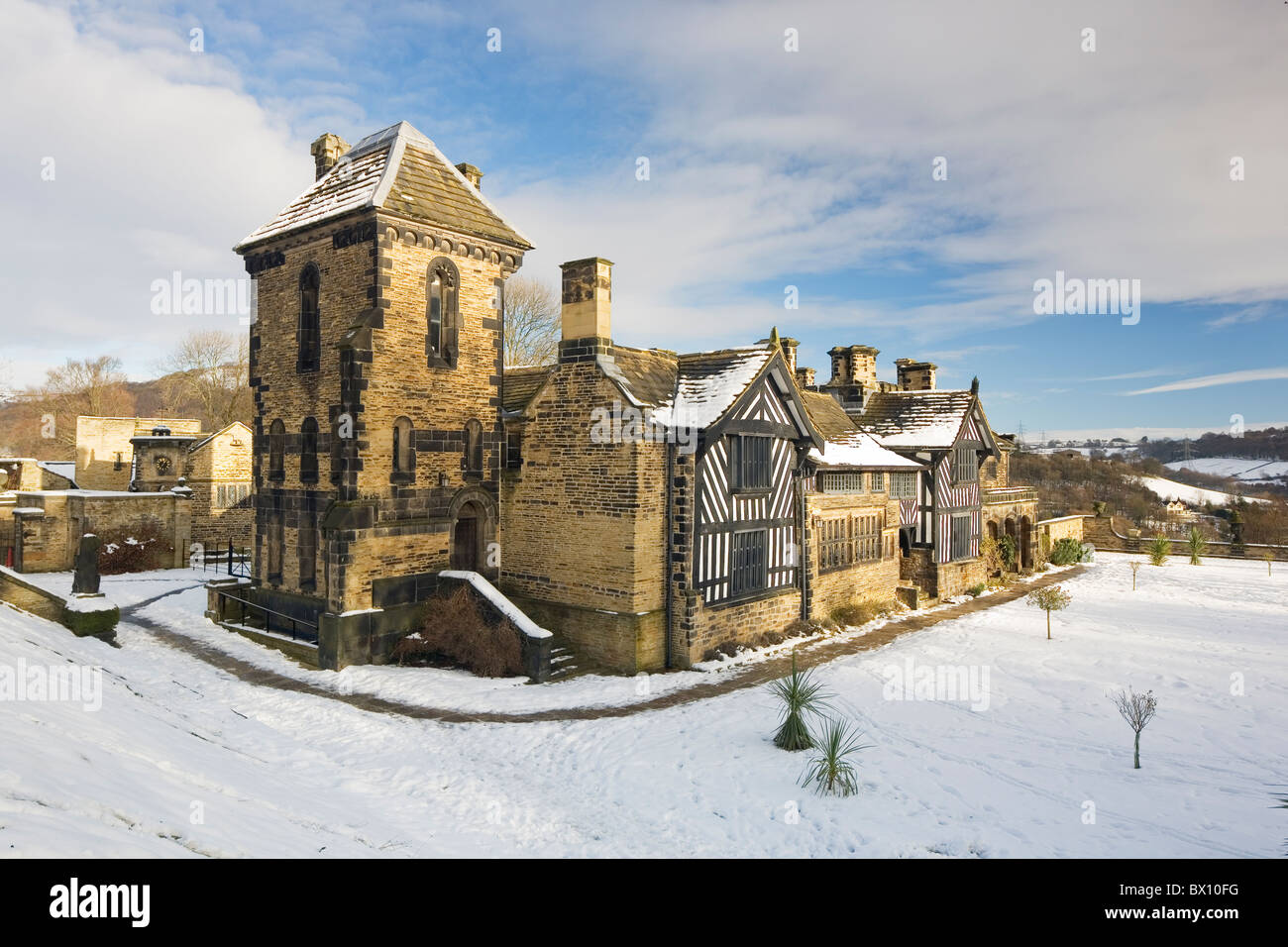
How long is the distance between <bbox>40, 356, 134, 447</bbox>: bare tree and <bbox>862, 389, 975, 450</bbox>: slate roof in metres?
59.0

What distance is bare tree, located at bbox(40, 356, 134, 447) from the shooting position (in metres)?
56.8

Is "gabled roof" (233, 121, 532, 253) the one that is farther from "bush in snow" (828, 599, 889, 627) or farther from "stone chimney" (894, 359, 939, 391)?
"stone chimney" (894, 359, 939, 391)

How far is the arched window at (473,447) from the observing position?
17391mm

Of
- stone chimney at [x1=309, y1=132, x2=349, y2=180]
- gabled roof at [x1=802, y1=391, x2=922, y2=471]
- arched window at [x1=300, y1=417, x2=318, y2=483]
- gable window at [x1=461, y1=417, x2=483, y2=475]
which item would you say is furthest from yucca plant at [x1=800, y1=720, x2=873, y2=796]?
stone chimney at [x1=309, y1=132, x2=349, y2=180]

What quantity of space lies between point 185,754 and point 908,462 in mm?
23166

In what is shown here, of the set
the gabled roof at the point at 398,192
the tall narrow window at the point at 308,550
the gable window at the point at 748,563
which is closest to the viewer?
the gabled roof at the point at 398,192

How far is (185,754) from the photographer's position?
717 centimetres

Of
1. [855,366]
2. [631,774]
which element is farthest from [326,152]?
[855,366]

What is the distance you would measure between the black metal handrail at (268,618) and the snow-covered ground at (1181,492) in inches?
3057

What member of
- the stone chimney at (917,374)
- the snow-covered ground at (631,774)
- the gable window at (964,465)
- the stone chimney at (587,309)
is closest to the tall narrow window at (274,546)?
the snow-covered ground at (631,774)

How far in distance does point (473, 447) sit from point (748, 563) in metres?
7.43

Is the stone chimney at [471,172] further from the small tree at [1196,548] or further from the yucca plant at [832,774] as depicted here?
the small tree at [1196,548]

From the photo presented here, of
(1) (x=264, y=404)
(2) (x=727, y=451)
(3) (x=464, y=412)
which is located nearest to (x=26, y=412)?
(1) (x=264, y=404)

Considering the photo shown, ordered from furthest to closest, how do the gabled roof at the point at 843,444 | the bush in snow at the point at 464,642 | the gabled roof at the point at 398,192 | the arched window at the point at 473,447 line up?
the gabled roof at the point at 843,444, the arched window at the point at 473,447, the gabled roof at the point at 398,192, the bush in snow at the point at 464,642
